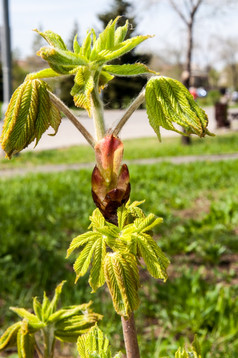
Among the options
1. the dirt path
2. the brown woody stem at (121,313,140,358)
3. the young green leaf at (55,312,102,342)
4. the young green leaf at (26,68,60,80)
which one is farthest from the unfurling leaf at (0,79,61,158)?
the dirt path

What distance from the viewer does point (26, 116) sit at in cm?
56

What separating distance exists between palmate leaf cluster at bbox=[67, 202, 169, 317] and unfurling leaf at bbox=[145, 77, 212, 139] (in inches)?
5.0

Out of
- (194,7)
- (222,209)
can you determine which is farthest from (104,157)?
(194,7)

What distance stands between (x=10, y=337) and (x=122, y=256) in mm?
361

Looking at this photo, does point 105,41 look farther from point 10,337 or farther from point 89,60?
point 10,337

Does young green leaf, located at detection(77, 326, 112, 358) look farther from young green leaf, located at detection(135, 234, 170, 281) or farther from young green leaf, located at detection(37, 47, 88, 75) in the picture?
young green leaf, located at detection(37, 47, 88, 75)

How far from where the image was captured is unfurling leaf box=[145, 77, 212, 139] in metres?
0.57

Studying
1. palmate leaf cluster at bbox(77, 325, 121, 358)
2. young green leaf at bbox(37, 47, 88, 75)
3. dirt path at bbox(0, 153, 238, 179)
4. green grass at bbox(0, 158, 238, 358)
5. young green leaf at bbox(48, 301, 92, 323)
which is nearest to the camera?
young green leaf at bbox(37, 47, 88, 75)

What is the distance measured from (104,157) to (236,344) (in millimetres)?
2046

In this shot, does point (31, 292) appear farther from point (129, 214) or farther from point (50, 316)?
point (129, 214)

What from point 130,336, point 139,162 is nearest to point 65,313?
point 130,336

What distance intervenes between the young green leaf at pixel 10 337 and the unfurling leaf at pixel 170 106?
0.46 meters

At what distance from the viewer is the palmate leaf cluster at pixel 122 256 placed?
0.54 meters

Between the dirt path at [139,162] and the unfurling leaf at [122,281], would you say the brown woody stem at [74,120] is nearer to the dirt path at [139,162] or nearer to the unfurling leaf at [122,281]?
the unfurling leaf at [122,281]
